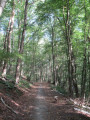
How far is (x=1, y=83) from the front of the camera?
27.8ft

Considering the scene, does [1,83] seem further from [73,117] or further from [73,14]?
[73,14]

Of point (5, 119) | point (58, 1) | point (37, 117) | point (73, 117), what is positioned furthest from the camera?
point (58, 1)

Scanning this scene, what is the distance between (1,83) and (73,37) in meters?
10.3

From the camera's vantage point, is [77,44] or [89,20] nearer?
[89,20]

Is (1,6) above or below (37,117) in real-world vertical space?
above

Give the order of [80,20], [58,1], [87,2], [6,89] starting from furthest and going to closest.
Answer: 1. [80,20]
2. [87,2]
3. [58,1]
4. [6,89]

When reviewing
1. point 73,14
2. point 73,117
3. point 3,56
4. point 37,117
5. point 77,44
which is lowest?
point 37,117

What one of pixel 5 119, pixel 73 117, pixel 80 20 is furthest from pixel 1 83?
pixel 80 20

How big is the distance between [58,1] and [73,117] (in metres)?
9.85

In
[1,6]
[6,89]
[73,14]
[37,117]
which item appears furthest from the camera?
[73,14]

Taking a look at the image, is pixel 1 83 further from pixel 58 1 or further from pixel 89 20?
pixel 89 20

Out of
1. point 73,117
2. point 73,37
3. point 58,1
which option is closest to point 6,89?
point 73,117

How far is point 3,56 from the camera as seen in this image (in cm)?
559

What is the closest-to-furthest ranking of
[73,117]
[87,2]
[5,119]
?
[5,119] → [73,117] → [87,2]
